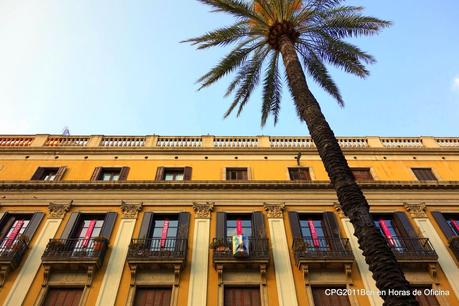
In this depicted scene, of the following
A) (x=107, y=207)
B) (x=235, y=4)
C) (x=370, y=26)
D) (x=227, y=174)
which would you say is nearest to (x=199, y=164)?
(x=227, y=174)

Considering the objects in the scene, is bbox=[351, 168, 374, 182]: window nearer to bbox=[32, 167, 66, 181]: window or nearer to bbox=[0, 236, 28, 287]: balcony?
bbox=[32, 167, 66, 181]: window

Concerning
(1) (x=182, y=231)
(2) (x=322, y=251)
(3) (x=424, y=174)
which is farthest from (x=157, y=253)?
(3) (x=424, y=174)

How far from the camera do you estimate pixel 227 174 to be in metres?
20.2

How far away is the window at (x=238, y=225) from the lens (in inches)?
660

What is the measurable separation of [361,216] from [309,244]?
25.1 ft

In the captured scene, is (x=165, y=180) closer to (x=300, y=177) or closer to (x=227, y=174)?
(x=227, y=174)

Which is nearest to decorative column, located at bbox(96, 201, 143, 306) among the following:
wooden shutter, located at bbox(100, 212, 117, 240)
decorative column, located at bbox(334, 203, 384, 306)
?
wooden shutter, located at bbox(100, 212, 117, 240)

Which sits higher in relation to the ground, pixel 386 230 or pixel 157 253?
pixel 386 230

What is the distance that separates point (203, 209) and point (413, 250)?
9969 mm

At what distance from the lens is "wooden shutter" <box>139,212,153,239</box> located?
16141mm

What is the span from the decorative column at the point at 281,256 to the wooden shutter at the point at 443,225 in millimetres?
7673

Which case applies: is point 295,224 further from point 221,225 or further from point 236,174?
point 236,174

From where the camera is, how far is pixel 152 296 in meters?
13.9

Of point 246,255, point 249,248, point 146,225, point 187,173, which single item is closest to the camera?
point 246,255
